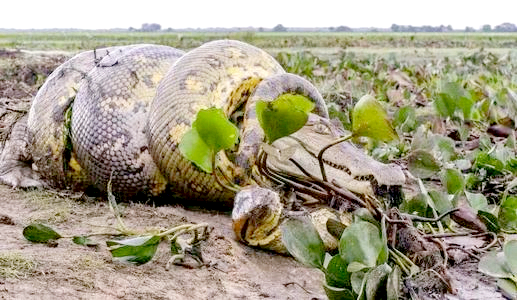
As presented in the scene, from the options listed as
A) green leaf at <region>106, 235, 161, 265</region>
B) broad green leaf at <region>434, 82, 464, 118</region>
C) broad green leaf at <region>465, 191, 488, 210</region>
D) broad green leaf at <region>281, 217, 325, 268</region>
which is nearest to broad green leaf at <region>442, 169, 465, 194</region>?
broad green leaf at <region>465, 191, 488, 210</region>

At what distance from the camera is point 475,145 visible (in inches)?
194

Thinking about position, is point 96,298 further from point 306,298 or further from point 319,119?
point 319,119

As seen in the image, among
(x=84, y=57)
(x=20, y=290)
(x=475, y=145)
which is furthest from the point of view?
(x=475, y=145)

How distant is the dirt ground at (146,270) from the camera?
2.37 metres

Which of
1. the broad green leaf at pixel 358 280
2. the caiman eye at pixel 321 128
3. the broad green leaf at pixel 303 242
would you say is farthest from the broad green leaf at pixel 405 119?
the broad green leaf at pixel 358 280

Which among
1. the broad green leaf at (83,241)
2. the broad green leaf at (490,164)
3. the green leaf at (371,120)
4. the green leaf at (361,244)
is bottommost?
the broad green leaf at (490,164)

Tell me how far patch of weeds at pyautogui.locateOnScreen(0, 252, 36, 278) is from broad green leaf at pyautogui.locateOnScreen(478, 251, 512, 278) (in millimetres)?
1257

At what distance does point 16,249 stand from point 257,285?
0.75 meters

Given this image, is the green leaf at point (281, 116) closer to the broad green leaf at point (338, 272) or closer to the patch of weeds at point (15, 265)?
the broad green leaf at point (338, 272)

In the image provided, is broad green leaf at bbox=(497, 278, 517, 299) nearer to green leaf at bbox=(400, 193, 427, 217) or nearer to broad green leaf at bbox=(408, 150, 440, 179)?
green leaf at bbox=(400, 193, 427, 217)

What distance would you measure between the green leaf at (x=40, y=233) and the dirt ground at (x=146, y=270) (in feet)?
0.11

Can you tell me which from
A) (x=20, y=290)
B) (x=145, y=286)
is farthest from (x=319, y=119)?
(x=20, y=290)

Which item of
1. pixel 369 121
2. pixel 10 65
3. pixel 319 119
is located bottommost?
pixel 10 65

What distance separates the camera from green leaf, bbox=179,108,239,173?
2.53 metres
